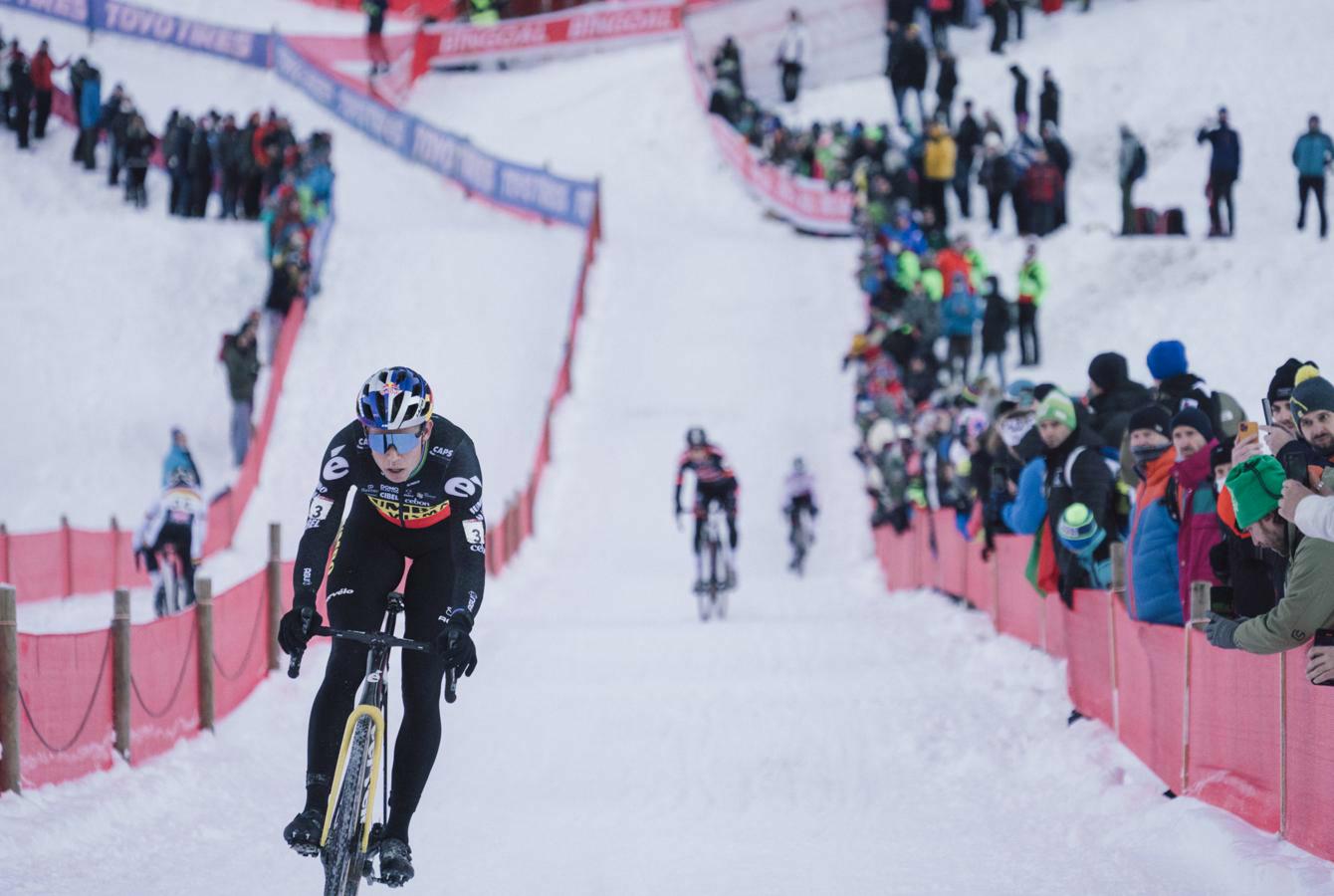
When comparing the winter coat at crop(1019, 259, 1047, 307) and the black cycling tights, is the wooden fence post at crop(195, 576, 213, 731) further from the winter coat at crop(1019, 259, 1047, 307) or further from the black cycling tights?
the winter coat at crop(1019, 259, 1047, 307)

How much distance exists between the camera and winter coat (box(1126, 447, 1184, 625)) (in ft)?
24.9

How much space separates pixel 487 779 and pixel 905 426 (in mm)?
9763

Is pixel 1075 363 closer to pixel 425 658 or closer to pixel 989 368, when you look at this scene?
pixel 989 368

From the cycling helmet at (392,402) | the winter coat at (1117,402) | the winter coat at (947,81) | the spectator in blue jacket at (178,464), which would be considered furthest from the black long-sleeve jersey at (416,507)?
the winter coat at (947,81)

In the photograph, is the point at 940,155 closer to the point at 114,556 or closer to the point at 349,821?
the point at 114,556

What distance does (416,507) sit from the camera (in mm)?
5812

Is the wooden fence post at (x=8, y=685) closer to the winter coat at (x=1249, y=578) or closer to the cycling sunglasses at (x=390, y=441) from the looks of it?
the cycling sunglasses at (x=390, y=441)

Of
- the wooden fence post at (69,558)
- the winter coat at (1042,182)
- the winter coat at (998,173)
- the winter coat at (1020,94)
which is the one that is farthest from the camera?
the winter coat at (1020,94)

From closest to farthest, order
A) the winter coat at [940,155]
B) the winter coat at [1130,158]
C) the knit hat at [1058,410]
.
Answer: the knit hat at [1058,410]
the winter coat at [1130,158]
the winter coat at [940,155]

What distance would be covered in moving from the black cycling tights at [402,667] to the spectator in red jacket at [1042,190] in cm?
1917

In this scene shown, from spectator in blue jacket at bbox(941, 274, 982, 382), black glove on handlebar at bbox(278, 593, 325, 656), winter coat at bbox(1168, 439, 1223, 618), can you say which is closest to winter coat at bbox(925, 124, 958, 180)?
spectator in blue jacket at bbox(941, 274, 982, 382)

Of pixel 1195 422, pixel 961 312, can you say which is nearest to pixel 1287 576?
pixel 1195 422

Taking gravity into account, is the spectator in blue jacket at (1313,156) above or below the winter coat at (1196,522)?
above

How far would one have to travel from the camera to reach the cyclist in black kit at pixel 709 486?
14.7 m
